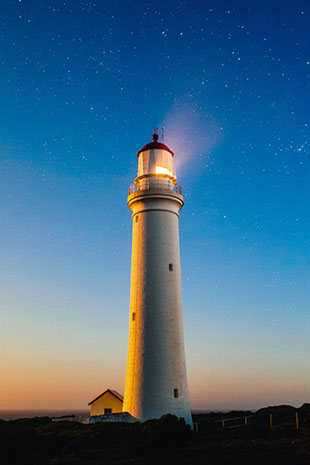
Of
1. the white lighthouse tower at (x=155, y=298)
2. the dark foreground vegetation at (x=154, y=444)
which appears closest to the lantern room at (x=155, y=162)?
the white lighthouse tower at (x=155, y=298)

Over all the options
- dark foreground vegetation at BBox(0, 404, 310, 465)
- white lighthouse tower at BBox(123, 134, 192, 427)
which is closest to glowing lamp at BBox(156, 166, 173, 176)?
white lighthouse tower at BBox(123, 134, 192, 427)

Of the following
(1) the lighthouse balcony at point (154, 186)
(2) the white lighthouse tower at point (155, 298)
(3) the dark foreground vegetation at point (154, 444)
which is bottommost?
(3) the dark foreground vegetation at point (154, 444)

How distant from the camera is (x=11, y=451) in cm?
1689

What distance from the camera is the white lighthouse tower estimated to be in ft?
73.7

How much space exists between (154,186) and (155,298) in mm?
6717

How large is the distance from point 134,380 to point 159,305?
420 centimetres

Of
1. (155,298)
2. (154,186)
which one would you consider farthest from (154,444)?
(154,186)

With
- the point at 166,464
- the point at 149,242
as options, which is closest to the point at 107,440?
the point at 166,464

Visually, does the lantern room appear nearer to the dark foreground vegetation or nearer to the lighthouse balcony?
the lighthouse balcony

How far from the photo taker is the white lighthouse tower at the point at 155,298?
22469 mm

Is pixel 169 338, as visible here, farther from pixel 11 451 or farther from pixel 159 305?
pixel 11 451

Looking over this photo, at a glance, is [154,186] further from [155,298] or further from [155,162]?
[155,298]

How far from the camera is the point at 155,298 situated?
23.9 m

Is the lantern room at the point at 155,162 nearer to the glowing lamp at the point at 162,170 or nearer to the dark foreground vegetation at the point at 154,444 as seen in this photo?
the glowing lamp at the point at 162,170
